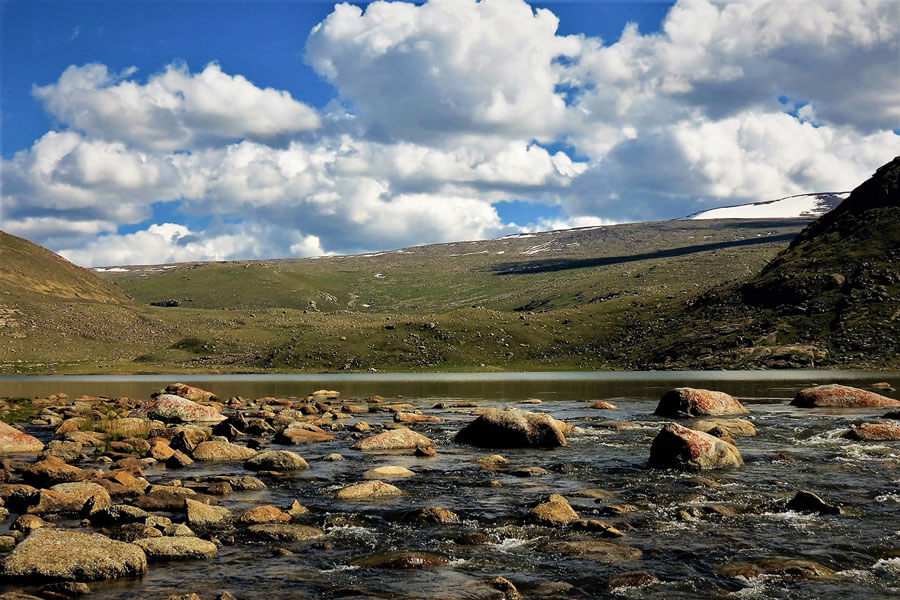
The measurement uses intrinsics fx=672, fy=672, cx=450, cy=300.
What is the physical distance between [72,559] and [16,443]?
26.1 metres

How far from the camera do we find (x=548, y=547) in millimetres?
18500

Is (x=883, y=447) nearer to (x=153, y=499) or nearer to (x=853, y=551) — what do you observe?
(x=853, y=551)

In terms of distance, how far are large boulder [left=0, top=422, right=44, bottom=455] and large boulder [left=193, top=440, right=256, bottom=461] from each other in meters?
9.91

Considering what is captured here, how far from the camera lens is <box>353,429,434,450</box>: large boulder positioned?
128ft

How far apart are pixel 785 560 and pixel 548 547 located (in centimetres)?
595

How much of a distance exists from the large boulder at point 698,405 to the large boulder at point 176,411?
3660 cm

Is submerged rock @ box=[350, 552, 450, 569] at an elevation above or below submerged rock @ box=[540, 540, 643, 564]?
above

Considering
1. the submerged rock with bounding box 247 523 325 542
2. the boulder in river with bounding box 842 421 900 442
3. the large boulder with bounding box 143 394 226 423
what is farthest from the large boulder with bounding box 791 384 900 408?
the submerged rock with bounding box 247 523 325 542

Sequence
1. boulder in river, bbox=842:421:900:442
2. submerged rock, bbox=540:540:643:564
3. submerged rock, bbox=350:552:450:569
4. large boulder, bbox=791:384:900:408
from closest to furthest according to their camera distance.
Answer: submerged rock, bbox=350:552:450:569 < submerged rock, bbox=540:540:643:564 < boulder in river, bbox=842:421:900:442 < large boulder, bbox=791:384:900:408

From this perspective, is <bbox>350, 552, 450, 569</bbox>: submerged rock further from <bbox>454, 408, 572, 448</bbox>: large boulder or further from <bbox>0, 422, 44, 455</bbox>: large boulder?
<bbox>0, 422, 44, 455</bbox>: large boulder

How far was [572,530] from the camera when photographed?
66.1 feet

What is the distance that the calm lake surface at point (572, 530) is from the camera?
50.7 feet

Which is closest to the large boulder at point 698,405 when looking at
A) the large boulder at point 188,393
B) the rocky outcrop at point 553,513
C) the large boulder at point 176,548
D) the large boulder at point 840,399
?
the large boulder at point 840,399

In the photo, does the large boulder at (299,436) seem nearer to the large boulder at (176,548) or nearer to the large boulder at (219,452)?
the large boulder at (219,452)
